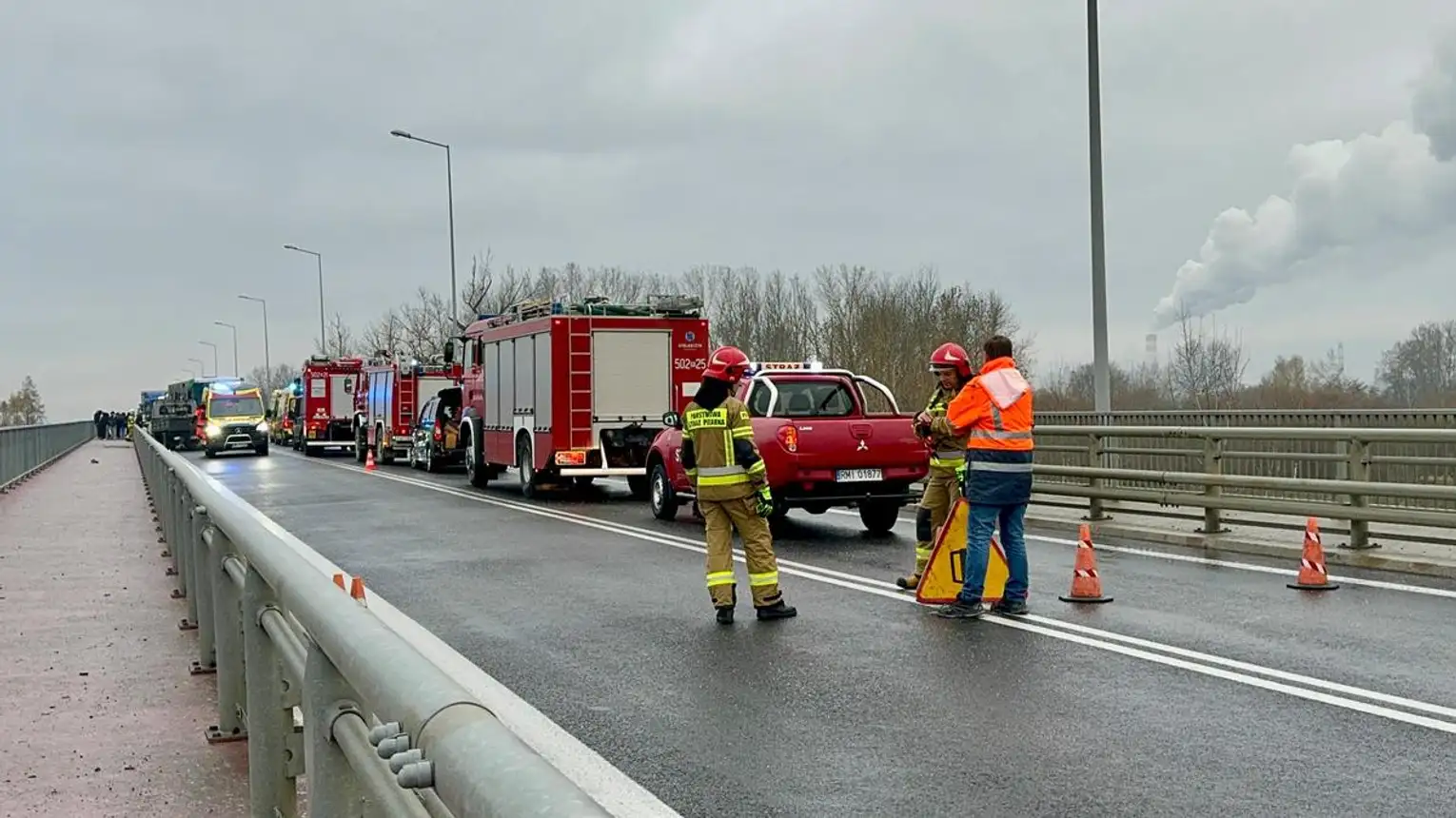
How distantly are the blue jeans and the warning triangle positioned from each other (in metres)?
0.18

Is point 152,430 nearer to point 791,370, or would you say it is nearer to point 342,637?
point 791,370

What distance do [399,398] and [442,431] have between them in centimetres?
562

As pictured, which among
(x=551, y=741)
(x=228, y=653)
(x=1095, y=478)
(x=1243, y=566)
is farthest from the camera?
(x=1095, y=478)

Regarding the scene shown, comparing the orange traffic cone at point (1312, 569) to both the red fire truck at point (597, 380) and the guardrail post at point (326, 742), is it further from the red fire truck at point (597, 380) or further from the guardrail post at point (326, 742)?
the red fire truck at point (597, 380)

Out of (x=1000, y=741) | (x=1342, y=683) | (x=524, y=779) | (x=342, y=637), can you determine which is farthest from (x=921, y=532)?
(x=524, y=779)

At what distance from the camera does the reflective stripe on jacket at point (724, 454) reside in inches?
365

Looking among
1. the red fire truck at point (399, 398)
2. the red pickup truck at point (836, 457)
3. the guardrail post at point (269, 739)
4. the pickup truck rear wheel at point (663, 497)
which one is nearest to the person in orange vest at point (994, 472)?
the red pickup truck at point (836, 457)

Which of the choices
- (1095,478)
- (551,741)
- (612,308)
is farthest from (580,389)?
(551,741)

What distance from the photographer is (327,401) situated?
151ft

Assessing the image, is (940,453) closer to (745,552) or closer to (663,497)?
(745,552)

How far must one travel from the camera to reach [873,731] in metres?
6.17

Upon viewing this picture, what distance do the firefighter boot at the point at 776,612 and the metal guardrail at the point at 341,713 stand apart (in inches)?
155

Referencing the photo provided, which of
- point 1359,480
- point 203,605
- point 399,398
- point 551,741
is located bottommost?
point 551,741

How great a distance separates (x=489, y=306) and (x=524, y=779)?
70588mm
